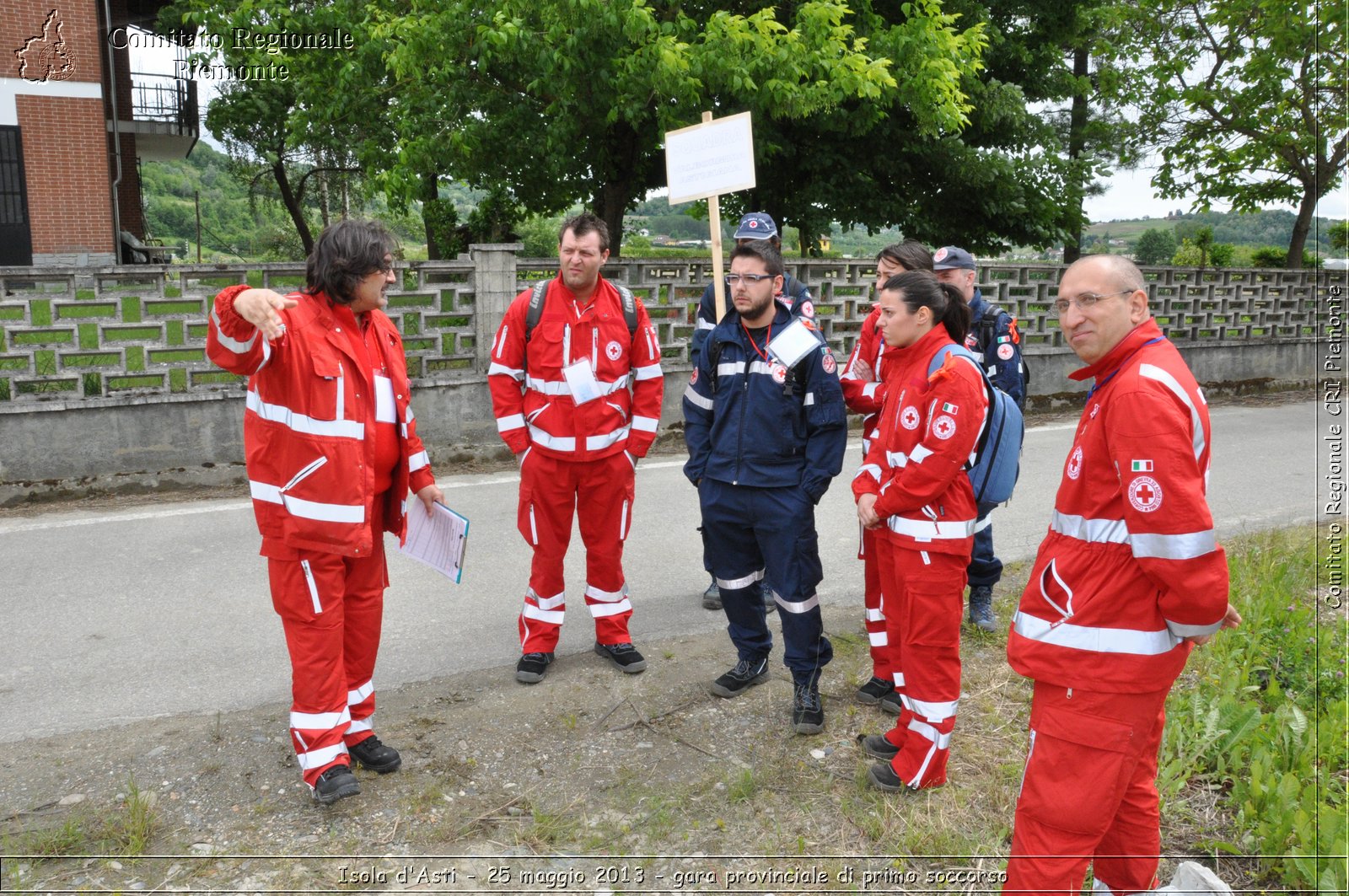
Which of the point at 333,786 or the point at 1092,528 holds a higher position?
the point at 1092,528

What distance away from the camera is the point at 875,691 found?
15.3 feet

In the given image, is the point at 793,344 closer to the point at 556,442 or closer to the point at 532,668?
the point at 556,442

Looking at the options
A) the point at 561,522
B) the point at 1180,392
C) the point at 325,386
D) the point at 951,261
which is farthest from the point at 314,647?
the point at 951,261

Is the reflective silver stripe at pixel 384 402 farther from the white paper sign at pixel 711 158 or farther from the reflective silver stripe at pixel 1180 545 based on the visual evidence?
the reflective silver stripe at pixel 1180 545

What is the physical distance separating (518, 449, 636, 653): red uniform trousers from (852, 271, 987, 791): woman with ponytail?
1.40 m

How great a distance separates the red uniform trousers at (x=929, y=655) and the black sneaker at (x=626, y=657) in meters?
1.45

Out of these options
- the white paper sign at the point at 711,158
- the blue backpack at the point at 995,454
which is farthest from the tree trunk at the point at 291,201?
the blue backpack at the point at 995,454

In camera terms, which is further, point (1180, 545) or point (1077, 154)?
point (1077, 154)

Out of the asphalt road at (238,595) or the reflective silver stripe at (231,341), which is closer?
the reflective silver stripe at (231,341)

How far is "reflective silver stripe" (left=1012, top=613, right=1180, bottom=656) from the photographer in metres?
2.71

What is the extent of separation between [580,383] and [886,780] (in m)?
2.22

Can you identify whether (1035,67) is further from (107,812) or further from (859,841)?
(107,812)

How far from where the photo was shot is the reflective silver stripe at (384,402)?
12.8 ft

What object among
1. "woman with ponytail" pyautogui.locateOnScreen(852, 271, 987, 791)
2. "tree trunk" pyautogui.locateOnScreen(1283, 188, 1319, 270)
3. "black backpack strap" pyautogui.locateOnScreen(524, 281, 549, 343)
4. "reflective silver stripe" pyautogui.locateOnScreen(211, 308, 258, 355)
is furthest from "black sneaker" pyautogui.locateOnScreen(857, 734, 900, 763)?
"tree trunk" pyautogui.locateOnScreen(1283, 188, 1319, 270)
